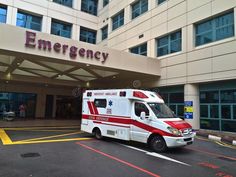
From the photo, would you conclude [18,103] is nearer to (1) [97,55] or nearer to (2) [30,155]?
(1) [97,55]

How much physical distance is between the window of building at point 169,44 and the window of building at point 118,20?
285 inches

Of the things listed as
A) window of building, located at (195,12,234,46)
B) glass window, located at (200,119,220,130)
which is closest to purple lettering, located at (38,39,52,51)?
window of building, located at (195,12,234,46)

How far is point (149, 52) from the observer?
21906mm

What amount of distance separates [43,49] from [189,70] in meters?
10.9

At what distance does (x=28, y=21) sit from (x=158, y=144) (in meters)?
22.8

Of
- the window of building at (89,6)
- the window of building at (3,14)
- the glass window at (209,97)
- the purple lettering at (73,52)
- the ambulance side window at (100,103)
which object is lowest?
the ambulance side window at (100,103)

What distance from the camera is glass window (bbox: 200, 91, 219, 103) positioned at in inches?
648

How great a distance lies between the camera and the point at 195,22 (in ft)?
58.2

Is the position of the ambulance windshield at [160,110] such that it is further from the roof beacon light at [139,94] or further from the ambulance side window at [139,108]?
the roof beacon light at [139,94]

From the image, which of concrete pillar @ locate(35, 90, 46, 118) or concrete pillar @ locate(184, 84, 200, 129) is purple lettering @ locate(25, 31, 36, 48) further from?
concrete pillar @ locate(35, 90, 46, 118)

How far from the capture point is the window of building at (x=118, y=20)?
26872mm

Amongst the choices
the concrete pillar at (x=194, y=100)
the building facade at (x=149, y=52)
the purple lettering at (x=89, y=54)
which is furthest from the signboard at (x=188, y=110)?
the purple lettering at (x=89, y=54)

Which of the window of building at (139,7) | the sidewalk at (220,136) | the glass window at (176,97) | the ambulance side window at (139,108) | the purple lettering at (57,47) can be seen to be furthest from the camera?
the window of building at (139,7)

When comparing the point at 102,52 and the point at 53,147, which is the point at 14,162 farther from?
the point at 102,52
